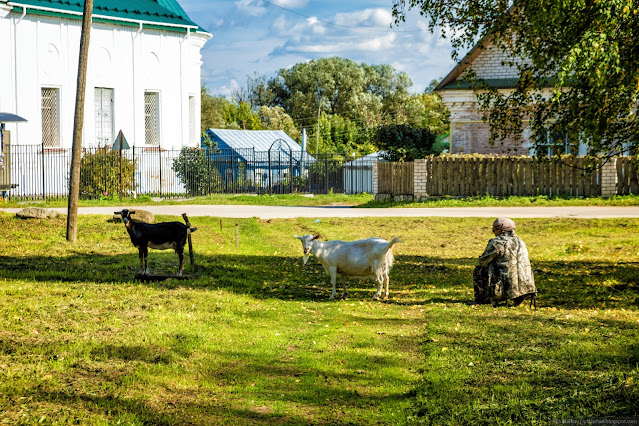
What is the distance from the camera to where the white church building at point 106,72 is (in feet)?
121

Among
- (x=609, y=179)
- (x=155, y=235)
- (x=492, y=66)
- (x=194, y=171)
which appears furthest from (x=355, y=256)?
(x=194, y=171)

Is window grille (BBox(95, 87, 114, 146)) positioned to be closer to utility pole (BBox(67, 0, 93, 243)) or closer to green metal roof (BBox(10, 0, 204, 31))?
green metal roof (BBox(10, 0, 204, 31))

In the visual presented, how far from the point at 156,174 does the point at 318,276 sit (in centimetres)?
2804

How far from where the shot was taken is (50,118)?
3888 centimetres

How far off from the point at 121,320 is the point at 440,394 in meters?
4.48

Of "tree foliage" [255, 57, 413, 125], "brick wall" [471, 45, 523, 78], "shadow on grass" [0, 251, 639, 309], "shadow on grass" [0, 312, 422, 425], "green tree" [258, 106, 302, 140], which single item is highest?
"tree foliage" [255, 57, 413, 125]

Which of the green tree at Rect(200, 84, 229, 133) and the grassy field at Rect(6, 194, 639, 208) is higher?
the green tree at Rect(200, 84, 229, 133)

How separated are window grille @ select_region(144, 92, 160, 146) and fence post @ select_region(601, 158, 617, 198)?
78.5 feet

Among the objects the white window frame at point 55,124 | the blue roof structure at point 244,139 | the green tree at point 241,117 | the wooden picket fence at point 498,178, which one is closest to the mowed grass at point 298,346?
the wooden picket fence at point 498,178

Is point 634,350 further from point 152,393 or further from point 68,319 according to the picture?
point 68,319

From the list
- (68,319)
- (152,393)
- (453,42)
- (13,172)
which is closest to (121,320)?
(68,319)

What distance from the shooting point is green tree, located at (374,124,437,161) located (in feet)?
120

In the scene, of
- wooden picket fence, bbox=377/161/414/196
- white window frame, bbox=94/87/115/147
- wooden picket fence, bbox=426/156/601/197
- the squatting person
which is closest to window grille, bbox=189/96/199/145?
white window frame, bbox=94/87/115/147

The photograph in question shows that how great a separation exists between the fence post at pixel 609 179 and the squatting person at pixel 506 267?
22078mm
